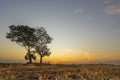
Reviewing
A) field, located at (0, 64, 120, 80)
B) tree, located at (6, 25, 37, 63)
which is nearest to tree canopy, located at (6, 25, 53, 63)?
tree, located at (6, 25, 37, 63)

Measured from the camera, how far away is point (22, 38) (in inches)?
3676

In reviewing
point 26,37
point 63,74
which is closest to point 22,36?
point 26,37

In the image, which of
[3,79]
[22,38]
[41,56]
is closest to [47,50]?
[41,56]

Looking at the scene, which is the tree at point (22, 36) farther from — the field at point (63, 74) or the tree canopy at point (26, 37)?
the field at point (63, 74)

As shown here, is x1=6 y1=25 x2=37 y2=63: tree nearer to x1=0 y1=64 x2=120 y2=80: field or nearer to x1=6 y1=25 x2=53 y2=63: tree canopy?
x1=6 y1=25 x2=53 y2=63: tree canopy

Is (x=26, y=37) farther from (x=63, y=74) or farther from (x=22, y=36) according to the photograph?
(x=63, y=74)

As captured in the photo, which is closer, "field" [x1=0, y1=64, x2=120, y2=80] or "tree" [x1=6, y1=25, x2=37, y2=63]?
"field" [x1=0, y1=64, x2=120, y2=80]

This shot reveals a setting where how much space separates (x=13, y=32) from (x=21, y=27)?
3.32m

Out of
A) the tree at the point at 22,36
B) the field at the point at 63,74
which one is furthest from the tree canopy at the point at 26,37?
the field at the point at 63,74

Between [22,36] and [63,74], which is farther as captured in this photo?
[22,36]

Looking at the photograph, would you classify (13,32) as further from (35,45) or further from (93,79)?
(93,79)

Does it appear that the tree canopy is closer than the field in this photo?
No

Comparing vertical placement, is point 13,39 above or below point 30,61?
above

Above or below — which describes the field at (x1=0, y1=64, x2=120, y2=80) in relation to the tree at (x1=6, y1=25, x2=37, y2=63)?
below
